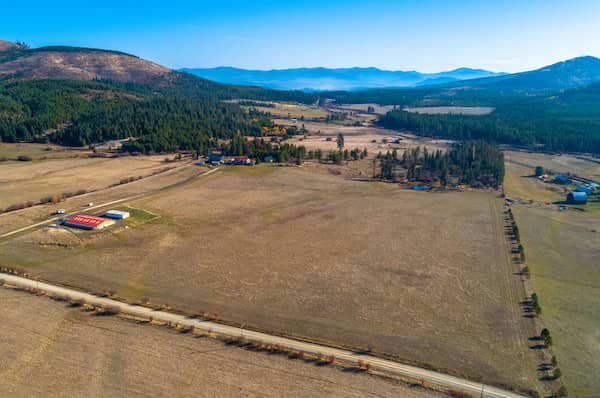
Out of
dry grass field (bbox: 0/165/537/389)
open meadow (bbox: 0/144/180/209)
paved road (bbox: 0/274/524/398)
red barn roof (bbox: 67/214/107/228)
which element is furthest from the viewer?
open meadow (bbox: 0/144/180/209)

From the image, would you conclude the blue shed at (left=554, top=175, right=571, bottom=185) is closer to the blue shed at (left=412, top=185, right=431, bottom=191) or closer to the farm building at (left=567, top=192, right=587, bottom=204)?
the farm building at (left=567, top=192, right=587, bottom=204)

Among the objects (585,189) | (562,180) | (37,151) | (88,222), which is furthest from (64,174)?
(562,180)

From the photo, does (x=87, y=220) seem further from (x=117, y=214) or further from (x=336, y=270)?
(x=336, y=270)

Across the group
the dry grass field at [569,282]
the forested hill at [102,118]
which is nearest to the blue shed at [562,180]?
the dry grass field at [569,282]

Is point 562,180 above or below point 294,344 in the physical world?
above

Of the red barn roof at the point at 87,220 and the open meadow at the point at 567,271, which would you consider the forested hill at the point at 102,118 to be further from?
the open meadow at the point at 567,271

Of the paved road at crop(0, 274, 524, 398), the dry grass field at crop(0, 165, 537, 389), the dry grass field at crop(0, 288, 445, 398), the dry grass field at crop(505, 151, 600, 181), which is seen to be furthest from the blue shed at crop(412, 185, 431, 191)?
the dry grass field at crop(0, 288, 445, 398)

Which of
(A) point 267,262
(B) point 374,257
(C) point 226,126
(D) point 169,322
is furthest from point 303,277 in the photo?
(C) point 226,126
